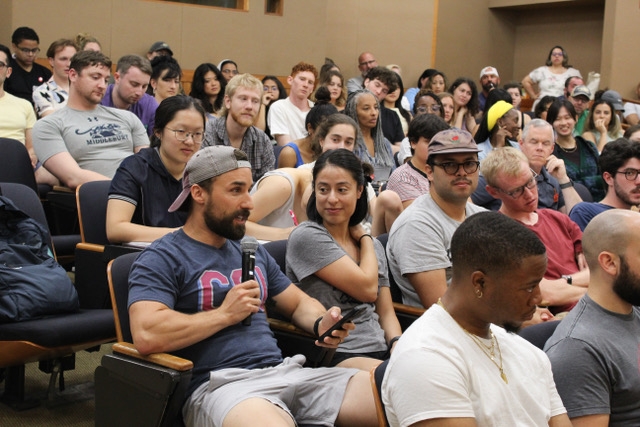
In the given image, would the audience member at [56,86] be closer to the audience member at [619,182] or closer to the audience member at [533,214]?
the audience member at [533,214]

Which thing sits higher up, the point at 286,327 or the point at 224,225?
the point at 224,225

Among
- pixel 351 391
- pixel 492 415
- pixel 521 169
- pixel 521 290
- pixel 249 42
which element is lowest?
pixel 351 391

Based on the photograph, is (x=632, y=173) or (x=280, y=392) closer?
(x=280, y=392)

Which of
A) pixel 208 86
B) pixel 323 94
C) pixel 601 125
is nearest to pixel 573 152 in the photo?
pixel 601 125

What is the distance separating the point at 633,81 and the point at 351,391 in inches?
348

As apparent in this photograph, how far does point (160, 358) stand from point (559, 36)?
10.3 metres

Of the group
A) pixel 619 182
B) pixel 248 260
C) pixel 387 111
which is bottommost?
pixel 248 260

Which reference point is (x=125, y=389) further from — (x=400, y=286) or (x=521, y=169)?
(x=521, y=169)

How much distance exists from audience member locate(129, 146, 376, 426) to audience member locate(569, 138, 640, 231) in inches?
61.7

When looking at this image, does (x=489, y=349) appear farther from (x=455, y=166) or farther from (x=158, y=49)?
(x=158, y=49)

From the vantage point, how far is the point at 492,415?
4.88ft

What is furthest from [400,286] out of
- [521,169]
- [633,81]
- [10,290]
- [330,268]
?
[633,81]

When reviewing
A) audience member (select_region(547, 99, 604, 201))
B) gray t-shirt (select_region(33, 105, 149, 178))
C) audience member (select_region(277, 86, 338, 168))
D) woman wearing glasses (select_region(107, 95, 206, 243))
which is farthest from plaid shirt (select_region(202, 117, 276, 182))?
audience member (select_region(547, 99, 604, 201))

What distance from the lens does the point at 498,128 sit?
477 centimetres
